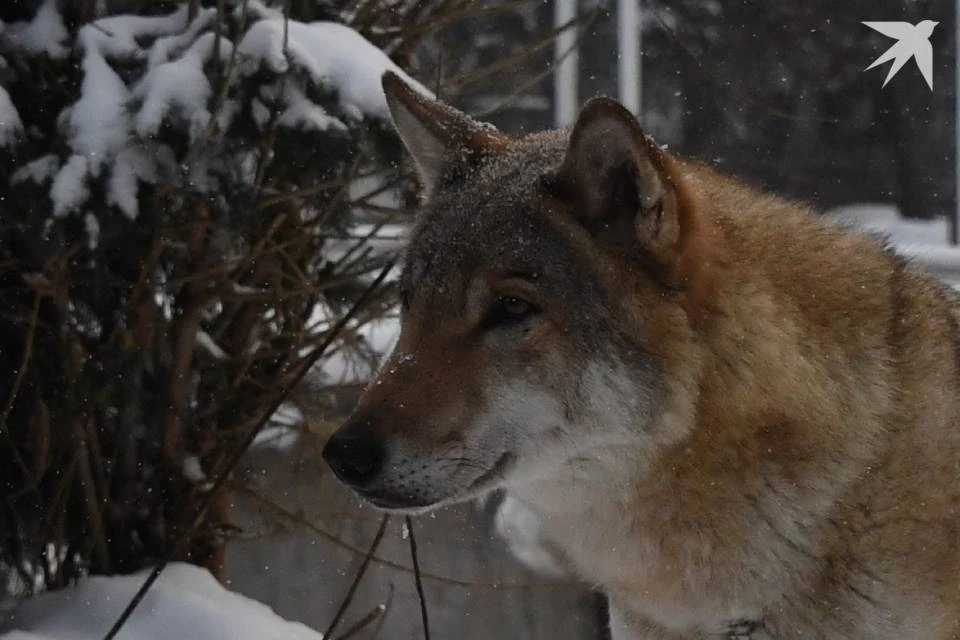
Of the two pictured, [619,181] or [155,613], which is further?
[155,613]

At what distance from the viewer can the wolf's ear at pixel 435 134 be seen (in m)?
3.05

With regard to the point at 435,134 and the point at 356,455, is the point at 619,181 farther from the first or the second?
the point at 356,455

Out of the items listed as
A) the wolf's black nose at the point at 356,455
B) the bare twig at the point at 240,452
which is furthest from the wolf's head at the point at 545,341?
the bare twig at the point at 240,452

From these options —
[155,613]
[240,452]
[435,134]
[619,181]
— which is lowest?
[155,613]

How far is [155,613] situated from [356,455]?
A: 1.28 metres

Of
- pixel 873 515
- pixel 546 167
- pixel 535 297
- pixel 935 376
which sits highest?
pixel 546 167

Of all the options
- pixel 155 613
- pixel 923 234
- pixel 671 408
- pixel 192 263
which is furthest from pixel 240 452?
pixel 923 234

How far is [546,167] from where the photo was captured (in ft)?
9.25

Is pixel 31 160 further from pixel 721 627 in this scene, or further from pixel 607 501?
pixel 721 627

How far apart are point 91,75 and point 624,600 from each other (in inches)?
71.7

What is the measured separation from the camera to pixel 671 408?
2.60m

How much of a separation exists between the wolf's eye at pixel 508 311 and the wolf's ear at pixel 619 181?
21cm

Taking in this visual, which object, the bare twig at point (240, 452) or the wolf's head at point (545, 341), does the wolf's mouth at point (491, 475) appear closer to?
the wolf's head at point (545, 341)

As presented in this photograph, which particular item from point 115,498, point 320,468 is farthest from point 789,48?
point 115,498
